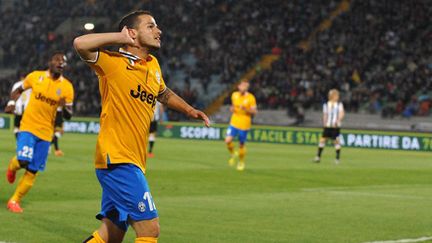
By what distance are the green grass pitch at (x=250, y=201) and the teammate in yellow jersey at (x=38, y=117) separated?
568mm

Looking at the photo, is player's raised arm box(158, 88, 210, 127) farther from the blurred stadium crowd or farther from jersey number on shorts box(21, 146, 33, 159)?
the blurred stadium crowd

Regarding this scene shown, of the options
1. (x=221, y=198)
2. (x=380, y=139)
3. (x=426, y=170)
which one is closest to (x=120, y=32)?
(x=221, y=198)

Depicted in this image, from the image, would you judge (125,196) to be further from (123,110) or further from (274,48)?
(274,48)

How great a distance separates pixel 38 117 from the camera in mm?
14039

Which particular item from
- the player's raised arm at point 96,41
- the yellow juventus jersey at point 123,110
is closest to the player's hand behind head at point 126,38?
the player's raised arm at point 96,41

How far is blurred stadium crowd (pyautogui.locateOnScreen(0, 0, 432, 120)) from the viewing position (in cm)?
4344

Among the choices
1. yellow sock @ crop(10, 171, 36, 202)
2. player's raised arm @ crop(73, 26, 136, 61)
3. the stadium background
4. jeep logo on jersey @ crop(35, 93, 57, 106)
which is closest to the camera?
player's raised arm @ crop(73, 26, 136, 61)

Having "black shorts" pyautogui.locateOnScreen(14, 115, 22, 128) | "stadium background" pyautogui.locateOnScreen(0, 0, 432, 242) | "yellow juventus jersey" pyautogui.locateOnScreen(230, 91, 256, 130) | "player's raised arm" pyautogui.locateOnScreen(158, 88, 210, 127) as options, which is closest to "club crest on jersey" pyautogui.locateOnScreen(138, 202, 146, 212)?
"player's raised arm" pyautogui.locateOnScreen(158, 88, 210, 127)

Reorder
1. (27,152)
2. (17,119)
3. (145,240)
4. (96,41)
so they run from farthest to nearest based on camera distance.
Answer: (17,119) < (27,152) < (145,240) < (96,41)

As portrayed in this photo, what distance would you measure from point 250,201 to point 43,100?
A: 4354 millimetres

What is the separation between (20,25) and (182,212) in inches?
1879

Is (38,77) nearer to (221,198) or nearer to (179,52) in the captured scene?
(221,198)

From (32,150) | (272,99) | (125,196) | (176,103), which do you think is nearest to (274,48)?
(272,99)

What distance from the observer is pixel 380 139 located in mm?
39781
